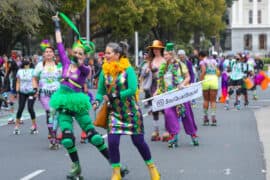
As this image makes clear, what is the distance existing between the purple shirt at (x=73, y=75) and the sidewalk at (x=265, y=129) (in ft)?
9.01

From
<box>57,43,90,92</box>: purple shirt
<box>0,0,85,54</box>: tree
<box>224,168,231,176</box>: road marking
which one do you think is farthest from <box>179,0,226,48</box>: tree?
<box>57,43,90,92</box>: purple shirt

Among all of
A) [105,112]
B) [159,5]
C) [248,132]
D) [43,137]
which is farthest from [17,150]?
[159,5]

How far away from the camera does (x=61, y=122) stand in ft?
29.4

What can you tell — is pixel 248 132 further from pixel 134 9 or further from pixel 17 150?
pixel 134 9

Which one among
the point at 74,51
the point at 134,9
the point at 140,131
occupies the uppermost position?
the point at 134,9

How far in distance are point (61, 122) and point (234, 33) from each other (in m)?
127

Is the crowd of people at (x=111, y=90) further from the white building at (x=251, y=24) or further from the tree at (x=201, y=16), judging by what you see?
the white building at (x=251, y=24)

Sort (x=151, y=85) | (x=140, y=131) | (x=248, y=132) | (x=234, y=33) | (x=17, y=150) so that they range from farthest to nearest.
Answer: (x=234, y=33), (x=248, y=132), (x=151, y=85), (x=17, y=150), (x=140, y=131)

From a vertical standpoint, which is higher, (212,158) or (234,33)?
(234,33)

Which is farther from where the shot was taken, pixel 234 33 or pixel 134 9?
pixel 234 33

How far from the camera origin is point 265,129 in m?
15.4

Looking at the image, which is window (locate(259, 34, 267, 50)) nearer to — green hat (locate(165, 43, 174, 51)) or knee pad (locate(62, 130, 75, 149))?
green hat (locate(165, 43, 174, 51))

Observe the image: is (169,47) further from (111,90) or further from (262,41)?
(262,41)

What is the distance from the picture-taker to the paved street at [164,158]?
378 inches
